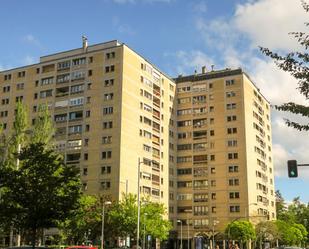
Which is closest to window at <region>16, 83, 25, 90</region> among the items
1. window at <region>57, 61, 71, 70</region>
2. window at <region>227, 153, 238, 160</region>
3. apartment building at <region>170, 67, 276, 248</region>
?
window at <region>57, 61, 71, 70</region>

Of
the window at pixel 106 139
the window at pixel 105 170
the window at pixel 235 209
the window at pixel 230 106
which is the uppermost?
the window at pixel 230 106

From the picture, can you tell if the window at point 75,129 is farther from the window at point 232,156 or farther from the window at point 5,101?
the window at point 232,156

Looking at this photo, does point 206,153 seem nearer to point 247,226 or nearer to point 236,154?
point 236,154

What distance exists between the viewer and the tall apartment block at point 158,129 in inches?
3369

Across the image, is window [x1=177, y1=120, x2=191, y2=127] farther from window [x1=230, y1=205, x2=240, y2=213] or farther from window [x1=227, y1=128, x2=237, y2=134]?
window [x1=230, y1=205, x2=240, y2=213]

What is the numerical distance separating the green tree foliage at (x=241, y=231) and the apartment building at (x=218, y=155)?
25.8 ft

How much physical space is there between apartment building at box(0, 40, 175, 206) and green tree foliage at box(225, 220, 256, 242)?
14.7 m

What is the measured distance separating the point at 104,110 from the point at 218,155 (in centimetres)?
2718

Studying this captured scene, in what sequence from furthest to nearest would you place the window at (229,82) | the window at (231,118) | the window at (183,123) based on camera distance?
the window at (183,123)
the window at (229,82)
the window at (231,118)

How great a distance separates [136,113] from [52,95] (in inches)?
646

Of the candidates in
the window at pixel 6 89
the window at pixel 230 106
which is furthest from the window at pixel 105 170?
the window at pixel 230 106

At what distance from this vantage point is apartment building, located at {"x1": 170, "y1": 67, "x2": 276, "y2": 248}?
9788cm

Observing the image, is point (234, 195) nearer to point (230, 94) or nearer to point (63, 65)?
point (230, 94)

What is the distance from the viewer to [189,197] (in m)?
102
